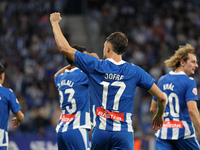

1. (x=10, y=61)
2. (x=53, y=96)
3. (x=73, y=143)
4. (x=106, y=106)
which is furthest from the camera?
(x=10, y=61)

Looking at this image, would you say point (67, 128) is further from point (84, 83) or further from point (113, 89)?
point (113, 89)

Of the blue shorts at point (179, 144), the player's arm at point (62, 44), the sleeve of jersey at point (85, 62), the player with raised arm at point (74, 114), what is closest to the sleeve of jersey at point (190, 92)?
the blue shorts at point (179, 144)

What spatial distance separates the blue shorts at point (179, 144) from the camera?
5551mm

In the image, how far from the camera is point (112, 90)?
436cm

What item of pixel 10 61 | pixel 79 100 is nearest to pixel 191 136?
pixel 79 100

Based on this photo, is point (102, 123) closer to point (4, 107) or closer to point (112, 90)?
point (112, 90)

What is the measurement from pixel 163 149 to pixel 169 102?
0.70 meters

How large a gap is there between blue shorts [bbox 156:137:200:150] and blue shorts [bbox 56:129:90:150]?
1.14m

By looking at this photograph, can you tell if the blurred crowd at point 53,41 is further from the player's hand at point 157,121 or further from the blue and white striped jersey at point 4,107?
the player's hand at point 157,121

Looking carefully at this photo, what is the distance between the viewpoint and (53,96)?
46.5 feet

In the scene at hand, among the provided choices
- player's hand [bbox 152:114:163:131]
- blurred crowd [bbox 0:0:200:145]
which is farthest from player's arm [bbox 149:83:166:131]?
blurred crowd [bbox 0:0:200:145]

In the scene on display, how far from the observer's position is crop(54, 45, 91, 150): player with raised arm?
559cm

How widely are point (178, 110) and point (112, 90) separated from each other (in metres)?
1.64

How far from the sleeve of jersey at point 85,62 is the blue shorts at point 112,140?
0.73 m
